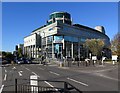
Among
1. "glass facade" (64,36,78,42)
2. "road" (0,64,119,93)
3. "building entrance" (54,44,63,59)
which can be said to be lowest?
"road" (0,64,119,93)

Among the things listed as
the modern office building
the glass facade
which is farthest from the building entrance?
the glass facade

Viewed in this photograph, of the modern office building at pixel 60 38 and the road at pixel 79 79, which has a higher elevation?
the modern office building at pixel 60 38

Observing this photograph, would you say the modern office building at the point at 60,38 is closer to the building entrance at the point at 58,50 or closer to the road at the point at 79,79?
the building entrance at the point at 58,50

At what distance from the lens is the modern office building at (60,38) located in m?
108

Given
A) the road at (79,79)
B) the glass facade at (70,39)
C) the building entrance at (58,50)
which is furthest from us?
the glass facade at (70,39)

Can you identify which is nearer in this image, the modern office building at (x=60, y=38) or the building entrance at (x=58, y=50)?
the modern office building at (x=60, y=38)

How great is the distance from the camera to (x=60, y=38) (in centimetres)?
10962

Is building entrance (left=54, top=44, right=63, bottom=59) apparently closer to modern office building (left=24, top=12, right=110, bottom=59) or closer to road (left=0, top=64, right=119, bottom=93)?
modern office building (left=24, top=12, right=110, bottom=59)

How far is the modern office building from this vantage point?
356 ft

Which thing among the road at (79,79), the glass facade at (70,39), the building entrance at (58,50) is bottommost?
the road at (79,79)

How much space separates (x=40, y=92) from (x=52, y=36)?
100617 millimetres

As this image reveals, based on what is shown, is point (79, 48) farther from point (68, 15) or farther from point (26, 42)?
point (26, 42)

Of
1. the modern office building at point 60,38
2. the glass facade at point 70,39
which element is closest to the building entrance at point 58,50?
the modern office building at point 60,38

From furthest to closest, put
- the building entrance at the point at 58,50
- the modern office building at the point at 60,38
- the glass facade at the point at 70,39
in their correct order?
the glass facade at the point at 70,39
the building entrance at the point at 58,50
the modern office building at the point at 60,38
